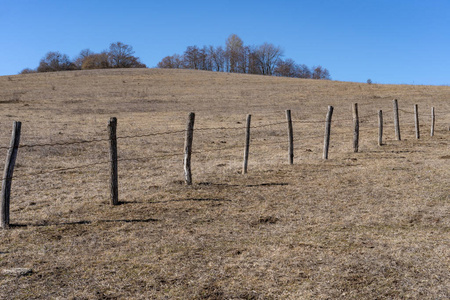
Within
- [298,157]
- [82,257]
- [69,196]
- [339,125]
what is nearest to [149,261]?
[82,257]

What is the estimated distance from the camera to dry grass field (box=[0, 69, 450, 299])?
5.18 m

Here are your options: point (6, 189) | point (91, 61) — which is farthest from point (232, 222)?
point (91, 61)

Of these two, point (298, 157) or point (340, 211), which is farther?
point (298, 157)

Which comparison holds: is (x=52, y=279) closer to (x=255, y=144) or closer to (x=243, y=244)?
(x=243, y=244)

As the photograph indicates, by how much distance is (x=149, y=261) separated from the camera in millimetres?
5879

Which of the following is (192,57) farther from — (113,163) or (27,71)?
(113,163)

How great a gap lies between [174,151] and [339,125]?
11.7 metres

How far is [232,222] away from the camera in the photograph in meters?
7.68

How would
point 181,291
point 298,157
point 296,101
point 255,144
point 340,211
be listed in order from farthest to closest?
point 296,101, point 255,144, point 298,157, point 340,211, point 181,291

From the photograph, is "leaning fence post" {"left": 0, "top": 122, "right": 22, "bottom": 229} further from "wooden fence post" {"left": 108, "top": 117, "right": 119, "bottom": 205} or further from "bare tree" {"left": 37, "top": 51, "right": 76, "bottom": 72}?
"bare tree" {"left": 37, "top": 51, "right": 76, "bottom": 72}

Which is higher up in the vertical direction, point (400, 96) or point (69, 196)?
point (400, 96)

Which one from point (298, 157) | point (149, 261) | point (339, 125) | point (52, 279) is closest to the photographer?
point (52, 279)

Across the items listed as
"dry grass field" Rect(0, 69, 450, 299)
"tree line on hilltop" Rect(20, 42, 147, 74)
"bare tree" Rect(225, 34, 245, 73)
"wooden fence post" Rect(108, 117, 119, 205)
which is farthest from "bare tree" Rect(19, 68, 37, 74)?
"wooden fence post" Rect(108, 117, 119, 205)

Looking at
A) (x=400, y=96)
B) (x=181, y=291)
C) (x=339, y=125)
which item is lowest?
(x=181, y=291)
